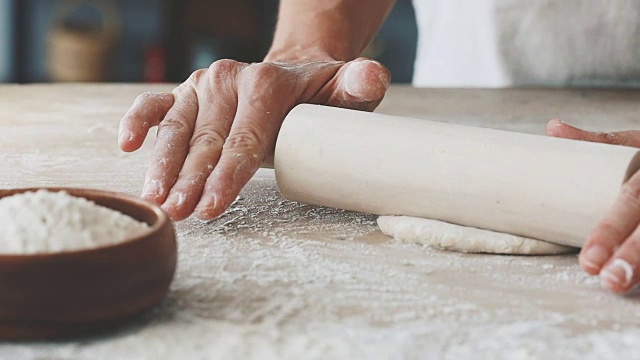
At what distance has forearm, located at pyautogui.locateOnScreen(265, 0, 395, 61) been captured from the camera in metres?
1.81

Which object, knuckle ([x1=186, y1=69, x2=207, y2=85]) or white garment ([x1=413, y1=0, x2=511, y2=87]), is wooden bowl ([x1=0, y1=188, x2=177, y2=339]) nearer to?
knuckle ([x1=186, y1=69, x2=207, y2=85])

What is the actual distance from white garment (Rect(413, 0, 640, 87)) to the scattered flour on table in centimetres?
175

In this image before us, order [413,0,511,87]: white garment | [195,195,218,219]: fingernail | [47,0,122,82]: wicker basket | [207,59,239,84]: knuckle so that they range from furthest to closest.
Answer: [47,0,122,82]: wicker basket → [413,0,511,87]: white garment → [207,59,239,84]: knuckle → [195,195,218,219]: fingernail

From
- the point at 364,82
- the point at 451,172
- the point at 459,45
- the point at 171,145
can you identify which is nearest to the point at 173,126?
the point at 171,145

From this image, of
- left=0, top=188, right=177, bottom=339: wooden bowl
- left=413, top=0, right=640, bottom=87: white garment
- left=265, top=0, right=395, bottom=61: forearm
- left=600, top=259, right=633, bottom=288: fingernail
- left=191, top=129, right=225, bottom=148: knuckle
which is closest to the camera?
left=0, top=188, right=177, bottom=339: wooden bowl

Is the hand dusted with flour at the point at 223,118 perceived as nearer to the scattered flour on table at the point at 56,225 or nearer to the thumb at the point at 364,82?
the thumb at the point at 364,82

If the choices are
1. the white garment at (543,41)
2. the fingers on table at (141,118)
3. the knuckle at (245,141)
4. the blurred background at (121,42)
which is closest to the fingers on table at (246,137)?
the knuckle at (245,141)

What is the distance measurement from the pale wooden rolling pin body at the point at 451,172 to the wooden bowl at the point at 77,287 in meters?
0.43

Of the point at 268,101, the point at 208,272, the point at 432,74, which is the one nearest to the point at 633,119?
the point at 432,74

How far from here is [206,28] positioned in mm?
4301

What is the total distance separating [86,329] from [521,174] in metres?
0.57

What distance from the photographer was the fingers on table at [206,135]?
3.82 feet

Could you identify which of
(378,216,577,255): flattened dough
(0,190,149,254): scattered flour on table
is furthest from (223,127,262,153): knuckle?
(0,190,149,254): scattered flour on table

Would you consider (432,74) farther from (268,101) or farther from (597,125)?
(268,101)
